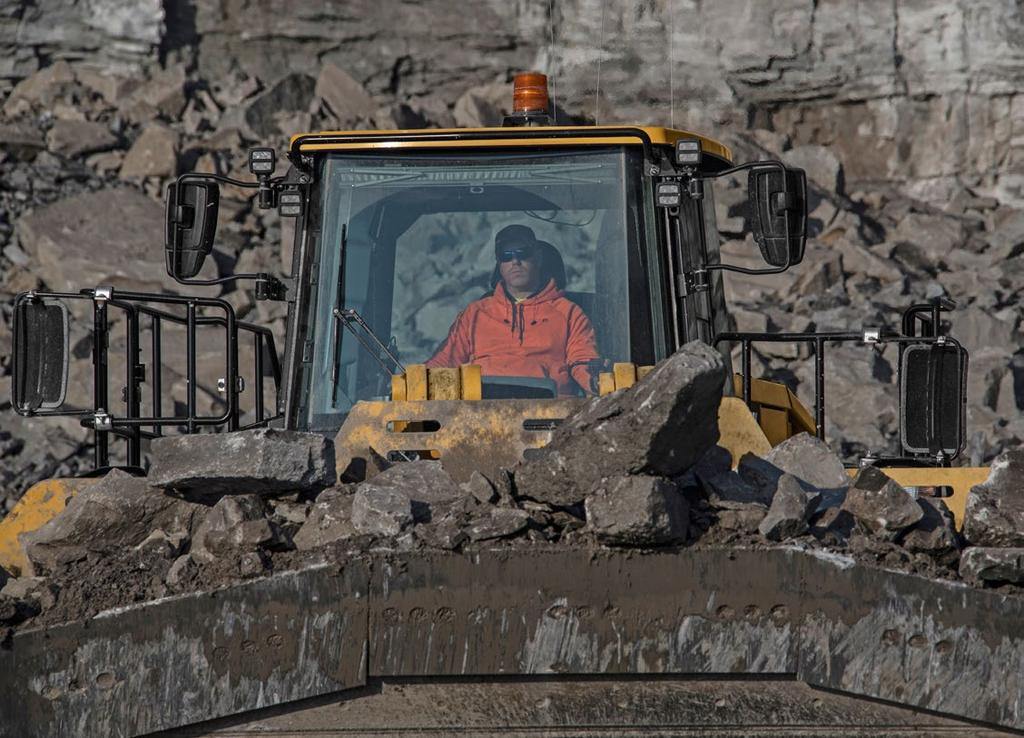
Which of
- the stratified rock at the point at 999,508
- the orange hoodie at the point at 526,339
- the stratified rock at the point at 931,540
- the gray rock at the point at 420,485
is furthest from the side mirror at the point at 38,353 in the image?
the stratified rock at the point at 999,508

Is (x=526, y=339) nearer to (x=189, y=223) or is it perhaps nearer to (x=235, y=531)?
(x=189, y=223)

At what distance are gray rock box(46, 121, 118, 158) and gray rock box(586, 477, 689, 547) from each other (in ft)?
56.9

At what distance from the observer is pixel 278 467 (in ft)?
15.7

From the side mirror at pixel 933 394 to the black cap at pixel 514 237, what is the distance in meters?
1.48

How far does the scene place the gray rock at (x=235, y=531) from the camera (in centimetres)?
450

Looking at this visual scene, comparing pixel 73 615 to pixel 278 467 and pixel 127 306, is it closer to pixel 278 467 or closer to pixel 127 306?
pixel 278 467

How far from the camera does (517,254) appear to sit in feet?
20.6

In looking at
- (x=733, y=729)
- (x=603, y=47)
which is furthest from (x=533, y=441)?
(x=603, y=47)

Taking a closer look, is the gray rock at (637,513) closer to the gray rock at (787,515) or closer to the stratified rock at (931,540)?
the gray rock at (787,515)

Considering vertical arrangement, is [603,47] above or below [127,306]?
above

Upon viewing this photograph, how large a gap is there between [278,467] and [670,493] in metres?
1.16

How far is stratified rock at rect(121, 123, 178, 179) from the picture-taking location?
20.3 meters

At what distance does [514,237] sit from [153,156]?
48.8 ft

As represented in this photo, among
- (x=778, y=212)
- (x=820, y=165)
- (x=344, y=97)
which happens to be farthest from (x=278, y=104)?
(x=778, y=212)
